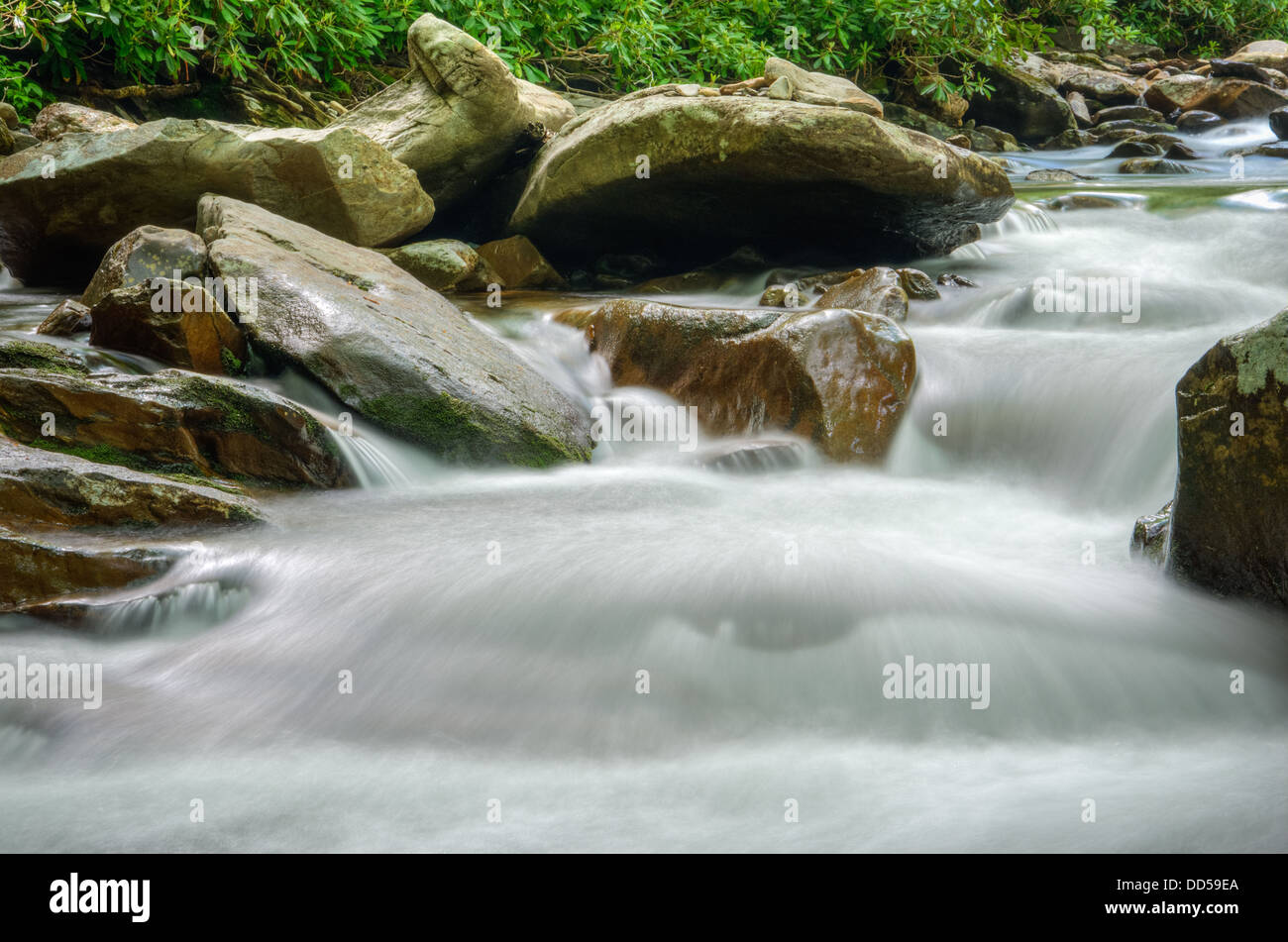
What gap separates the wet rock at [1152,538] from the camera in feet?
10.8

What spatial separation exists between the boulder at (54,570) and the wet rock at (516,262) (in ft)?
16.2

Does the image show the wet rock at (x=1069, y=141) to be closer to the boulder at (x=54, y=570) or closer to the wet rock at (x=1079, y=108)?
the wet rock at (x=1079, y=108)

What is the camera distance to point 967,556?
3.65 meters

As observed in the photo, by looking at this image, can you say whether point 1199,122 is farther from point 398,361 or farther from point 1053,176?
point 398,361

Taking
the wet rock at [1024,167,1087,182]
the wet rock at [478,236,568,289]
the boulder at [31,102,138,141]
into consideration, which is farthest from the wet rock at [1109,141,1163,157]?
the boulder at [31,102,138,141]

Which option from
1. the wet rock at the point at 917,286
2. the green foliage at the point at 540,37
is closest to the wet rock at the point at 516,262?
the wet rock at the point at 917,286

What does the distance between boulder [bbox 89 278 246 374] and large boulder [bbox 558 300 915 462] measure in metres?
2.13

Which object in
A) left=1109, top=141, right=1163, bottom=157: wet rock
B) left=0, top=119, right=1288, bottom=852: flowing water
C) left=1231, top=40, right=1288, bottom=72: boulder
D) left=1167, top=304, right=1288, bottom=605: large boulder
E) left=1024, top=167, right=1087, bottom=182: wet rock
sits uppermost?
left=1231, top=40, right=1288, bottom=72: boulder

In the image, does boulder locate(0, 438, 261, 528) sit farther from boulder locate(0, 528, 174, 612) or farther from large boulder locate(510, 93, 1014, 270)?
large boulder locate(510, 93, 1014, 270)

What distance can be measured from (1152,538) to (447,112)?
6167mm

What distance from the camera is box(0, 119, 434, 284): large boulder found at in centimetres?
643

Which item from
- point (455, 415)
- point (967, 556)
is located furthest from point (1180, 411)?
point (455, 415)

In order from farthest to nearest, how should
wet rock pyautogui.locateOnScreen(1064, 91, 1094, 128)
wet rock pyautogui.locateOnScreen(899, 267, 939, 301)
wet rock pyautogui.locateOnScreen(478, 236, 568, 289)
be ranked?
wet rock pyautogui.locateOnScreen(1064, 91, 1094, 128) → wet rock pyautogui.locateOnScreen(478, 236, 568, 289) → wet rock pyautogui.locateOnScreen(899, 267, 939, 301)

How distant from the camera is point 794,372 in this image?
4844mm
